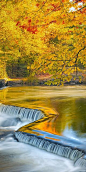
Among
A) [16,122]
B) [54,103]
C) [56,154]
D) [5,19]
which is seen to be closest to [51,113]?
[16,122]

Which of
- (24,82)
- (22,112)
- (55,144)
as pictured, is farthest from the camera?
(24,82)

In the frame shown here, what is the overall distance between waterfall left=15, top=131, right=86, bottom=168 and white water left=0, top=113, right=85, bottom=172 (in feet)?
0.36

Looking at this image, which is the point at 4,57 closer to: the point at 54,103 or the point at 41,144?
the point at 54,103

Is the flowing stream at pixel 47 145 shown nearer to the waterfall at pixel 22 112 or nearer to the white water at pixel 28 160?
the white water at pixel 28 160

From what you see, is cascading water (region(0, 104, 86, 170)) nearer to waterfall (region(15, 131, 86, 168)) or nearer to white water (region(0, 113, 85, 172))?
waterfall (region(15, 131, 86, 168))

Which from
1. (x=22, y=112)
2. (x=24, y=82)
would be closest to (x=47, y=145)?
(x=22, y=112)

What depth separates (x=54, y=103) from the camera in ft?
44.6

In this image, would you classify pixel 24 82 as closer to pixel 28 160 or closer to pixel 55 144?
pixel 28 160

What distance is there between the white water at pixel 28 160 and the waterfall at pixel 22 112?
2.61 metres

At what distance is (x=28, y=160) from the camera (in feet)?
23.3

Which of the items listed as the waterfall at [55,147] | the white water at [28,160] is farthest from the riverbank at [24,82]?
the waterfall at [55,147]

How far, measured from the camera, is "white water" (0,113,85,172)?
6488 mm

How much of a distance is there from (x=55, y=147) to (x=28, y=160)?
82 centimetres

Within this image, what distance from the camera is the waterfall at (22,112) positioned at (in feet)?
36.5
